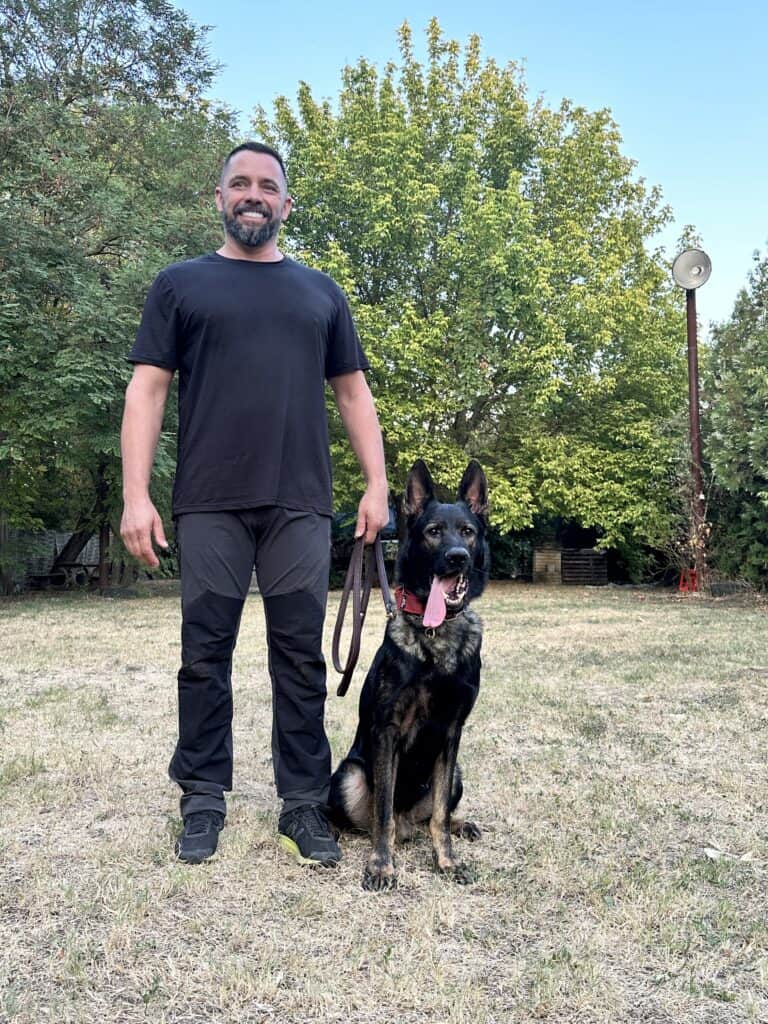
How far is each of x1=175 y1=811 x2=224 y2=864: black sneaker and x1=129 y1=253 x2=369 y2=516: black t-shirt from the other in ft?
3.50

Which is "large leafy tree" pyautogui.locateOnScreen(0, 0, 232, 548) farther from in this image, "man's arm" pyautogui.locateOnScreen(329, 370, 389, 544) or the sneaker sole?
the sneaker sole

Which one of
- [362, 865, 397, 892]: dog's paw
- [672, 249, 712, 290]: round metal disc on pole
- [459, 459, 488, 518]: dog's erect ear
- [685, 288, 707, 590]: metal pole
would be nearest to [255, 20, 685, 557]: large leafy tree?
[685, 288, 707, 590]: metal pole

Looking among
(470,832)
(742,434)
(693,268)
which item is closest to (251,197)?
(470,832)

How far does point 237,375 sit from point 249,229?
0.52 meters

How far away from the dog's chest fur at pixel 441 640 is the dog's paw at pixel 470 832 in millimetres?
696

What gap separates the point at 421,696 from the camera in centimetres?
273

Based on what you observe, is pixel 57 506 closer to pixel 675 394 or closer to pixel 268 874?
pixel 675 394

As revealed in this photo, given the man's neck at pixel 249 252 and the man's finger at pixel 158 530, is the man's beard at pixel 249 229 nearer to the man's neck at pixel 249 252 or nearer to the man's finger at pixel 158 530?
the man's neck at pixel 249 252

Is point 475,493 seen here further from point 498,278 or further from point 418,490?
point 498,278

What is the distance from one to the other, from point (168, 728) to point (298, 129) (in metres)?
17.1

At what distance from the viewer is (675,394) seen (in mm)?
17984

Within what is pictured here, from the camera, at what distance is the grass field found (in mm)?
1918

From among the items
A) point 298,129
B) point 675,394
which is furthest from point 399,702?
point 298,129

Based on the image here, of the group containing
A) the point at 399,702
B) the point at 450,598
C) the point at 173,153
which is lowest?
the point at 399,702
